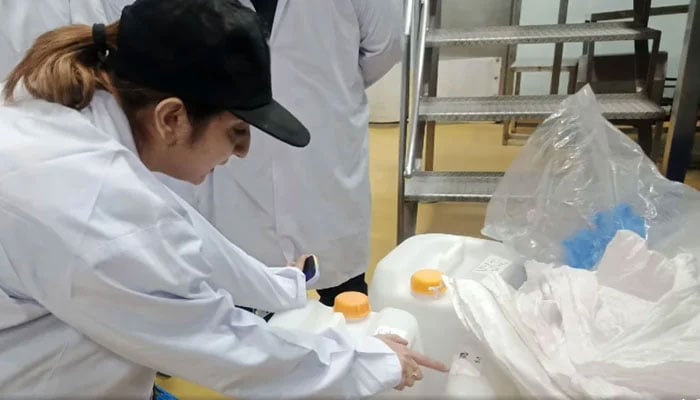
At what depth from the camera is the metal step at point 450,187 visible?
1.75 meters

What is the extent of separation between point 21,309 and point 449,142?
3.23 metres

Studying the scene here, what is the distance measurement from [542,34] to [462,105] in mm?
331

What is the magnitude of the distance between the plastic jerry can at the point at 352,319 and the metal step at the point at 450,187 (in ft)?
2.51

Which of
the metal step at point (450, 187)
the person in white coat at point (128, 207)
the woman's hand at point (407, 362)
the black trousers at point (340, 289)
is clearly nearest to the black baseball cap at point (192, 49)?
the person in white coat at point (128, 207)

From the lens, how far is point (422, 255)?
1.27 m

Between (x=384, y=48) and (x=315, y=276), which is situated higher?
(x=384, y=48)

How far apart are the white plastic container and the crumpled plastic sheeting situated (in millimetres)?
66

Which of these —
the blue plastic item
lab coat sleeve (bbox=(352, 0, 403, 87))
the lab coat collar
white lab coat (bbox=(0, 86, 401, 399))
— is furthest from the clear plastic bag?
the lab coat collar

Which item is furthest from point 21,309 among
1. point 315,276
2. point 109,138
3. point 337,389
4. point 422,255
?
point 422,255

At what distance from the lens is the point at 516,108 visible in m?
1.86

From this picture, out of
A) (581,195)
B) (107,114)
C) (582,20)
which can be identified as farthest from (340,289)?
(582,20)

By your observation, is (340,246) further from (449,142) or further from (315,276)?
(449,142)

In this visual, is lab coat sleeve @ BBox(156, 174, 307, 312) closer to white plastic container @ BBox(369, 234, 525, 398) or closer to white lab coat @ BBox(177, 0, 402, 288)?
white plastic container @ BBox(369, 234, 525, 398)

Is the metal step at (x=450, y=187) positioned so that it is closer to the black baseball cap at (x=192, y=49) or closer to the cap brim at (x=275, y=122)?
the cap brim at (x=275, y=122)
